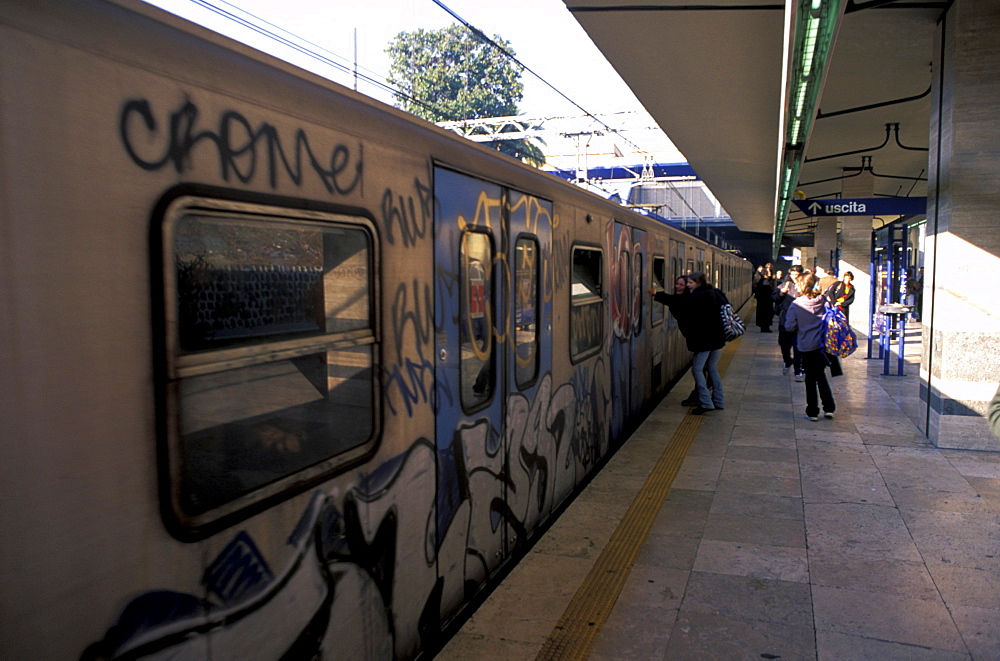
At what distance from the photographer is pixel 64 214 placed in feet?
5.25

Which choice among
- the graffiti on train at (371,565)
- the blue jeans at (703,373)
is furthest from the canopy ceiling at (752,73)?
the graffiti on train at (371,565)

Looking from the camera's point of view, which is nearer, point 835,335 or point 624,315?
point 624,315

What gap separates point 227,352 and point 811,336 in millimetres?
7505

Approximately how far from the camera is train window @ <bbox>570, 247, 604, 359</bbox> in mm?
5387

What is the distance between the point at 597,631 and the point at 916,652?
1414 millimetres

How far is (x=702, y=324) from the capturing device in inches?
354

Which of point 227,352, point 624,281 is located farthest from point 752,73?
point 227,352

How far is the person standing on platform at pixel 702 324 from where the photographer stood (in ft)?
28.9

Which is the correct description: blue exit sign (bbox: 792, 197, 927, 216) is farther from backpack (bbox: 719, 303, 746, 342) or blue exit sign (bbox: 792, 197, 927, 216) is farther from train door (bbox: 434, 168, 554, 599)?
train door (bbox: 434, 168, 554, 599)

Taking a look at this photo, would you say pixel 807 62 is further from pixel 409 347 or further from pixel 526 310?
pixel 409 347

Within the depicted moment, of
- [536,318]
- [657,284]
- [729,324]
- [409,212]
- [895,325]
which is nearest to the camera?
[409,212]

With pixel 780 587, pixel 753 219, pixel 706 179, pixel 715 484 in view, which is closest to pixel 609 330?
pixel 715 484

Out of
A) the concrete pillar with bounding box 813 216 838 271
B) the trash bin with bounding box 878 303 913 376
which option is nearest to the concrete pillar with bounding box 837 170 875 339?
the trash bin with bounding box 878 303 913 376

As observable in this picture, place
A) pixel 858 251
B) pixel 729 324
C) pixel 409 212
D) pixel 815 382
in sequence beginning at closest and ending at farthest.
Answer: pixel 409 212 < pixel 815 382 < pixel 729 324 < pixel 858 251
